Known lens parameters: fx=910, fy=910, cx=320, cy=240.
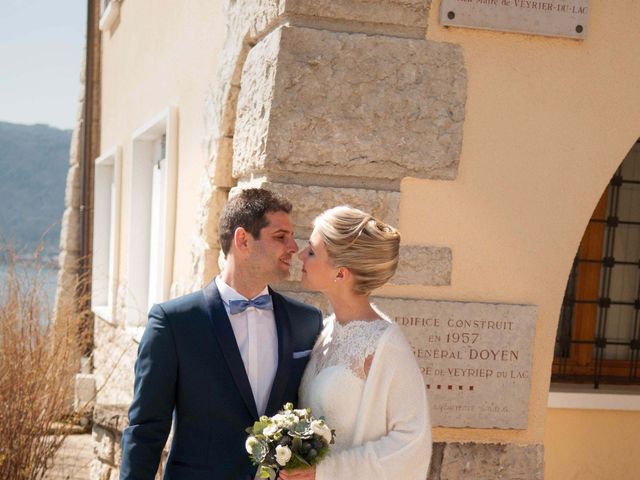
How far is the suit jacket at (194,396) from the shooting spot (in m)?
2.74

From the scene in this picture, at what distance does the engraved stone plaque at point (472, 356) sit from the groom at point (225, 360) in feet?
2.60

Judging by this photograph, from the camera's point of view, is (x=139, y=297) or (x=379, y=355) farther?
(x=139, y=297)

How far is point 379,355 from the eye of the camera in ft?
8.72

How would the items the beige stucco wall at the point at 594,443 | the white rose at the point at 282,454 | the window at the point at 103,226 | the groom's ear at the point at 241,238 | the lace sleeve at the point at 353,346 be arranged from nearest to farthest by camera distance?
the white rose at the point at 282,454 → the lace sleeve at the point at 353,346 → the groom's ear at the point at 241,238 → the beige stucco wall at the point at 594,443 → the window at the point at 103,226

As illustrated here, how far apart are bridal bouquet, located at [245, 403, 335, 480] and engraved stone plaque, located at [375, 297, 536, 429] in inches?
46.1

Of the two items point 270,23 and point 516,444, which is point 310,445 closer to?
point 516,444

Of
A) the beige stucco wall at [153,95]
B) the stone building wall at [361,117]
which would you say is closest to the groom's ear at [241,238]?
the stone building wall at [361,117]

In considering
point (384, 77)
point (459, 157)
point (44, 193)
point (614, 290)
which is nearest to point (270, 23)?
point (384, 77)

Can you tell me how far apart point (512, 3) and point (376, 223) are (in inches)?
56.9

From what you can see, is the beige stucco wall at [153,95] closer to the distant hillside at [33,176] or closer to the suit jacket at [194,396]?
the suit jacket at [194,396]

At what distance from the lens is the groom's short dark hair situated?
292 cm

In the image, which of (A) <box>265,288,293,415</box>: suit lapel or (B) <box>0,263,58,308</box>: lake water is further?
(B) <box>0,263,58,308</box>: lake water

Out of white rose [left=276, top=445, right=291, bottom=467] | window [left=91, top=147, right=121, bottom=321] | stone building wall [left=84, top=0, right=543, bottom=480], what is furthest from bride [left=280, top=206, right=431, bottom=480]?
window [left=91, top=147, right=121, bottom=321]

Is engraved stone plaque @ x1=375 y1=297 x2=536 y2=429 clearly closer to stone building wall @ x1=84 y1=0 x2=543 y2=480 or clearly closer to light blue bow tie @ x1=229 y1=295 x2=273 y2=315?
stone building wall @ x1=84 y1=0 x2=543 y2=480
